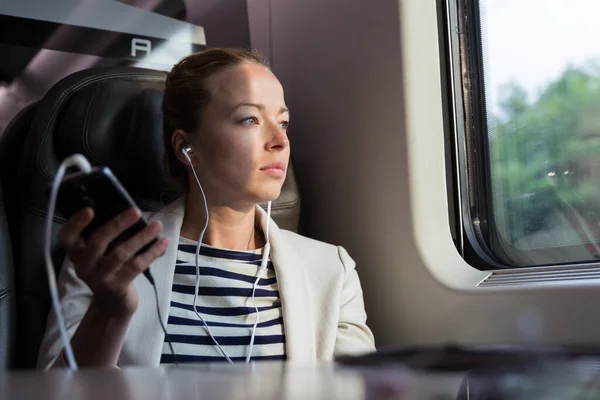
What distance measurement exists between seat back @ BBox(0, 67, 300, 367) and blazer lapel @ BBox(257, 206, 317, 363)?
11.0 inches

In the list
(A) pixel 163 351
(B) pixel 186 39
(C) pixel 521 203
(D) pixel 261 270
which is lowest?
(A) pixel 163 351

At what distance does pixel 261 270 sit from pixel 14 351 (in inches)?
19.1

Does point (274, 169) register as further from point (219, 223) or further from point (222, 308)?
point (222, 308)

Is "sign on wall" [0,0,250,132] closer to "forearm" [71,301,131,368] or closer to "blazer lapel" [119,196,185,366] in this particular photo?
"blazer lapel" [119,196,185,366]

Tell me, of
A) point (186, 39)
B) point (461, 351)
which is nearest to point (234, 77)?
point (186, 39)

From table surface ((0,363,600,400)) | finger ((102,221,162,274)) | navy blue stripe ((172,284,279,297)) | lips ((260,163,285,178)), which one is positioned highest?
lips ((260,163,285,178))

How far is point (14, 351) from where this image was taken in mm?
1298

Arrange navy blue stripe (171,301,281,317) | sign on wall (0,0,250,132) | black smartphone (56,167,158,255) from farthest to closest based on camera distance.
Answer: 1. sign on wall (0,0,250,132)
2. navy blue stripe (171,301,281,317)
3. black smartphone (56,167,158,255)

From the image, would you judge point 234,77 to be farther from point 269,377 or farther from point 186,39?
point 269,377

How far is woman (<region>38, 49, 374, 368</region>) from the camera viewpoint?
4.07 ft

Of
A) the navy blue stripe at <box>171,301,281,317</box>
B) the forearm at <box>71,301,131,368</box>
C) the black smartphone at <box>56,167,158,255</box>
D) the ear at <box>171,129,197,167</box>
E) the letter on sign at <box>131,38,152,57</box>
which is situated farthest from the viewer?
the letter on sign at <box>131,38,152,57</box>

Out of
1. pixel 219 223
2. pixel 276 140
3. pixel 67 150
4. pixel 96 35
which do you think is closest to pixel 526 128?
pixel 276 140

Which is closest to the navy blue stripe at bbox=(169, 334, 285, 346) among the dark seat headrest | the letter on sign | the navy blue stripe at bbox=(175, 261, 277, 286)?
the navy blue stripe at bbox=(175, 261, 277, 286)

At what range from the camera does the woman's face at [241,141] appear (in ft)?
4.36
